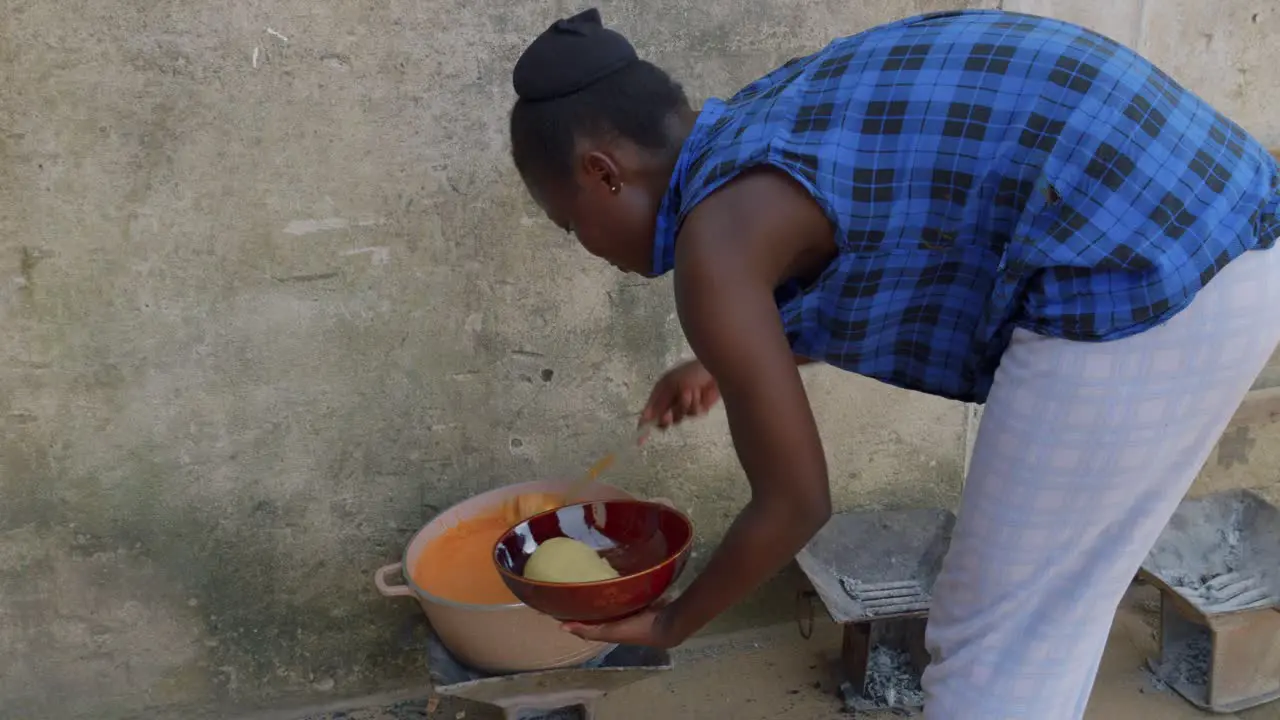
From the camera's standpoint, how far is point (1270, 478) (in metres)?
3.15

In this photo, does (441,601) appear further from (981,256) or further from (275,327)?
(981,256)

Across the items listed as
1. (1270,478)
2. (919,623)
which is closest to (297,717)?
(919,623)

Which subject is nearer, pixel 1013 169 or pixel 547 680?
pixel 1013 169

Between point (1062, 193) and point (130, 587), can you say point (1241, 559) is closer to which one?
point (1062, 193)

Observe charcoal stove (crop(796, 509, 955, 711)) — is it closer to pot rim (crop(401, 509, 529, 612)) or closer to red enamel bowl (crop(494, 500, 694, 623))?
red enamel bowl (crop(494, 500, 694, 623))

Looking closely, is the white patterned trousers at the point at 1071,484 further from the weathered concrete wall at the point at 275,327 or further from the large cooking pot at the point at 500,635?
the weathered concrete wall at the point at 275,327

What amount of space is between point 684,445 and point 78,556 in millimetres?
1374

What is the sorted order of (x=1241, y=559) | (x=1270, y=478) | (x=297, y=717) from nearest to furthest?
(x=297, y=717)
(x=1241, y=559)
(x=1270, y=478)

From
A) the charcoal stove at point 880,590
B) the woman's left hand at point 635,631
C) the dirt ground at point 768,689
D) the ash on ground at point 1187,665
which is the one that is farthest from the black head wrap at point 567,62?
the ash on ground at point 1187,665

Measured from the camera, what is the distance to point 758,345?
119cm

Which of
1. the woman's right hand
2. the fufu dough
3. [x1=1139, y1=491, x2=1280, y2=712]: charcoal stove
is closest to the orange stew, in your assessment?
the fufu dough

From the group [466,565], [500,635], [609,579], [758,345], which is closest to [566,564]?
[609,579]

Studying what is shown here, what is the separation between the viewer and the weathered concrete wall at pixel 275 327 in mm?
2062

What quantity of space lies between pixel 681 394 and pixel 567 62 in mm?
755
